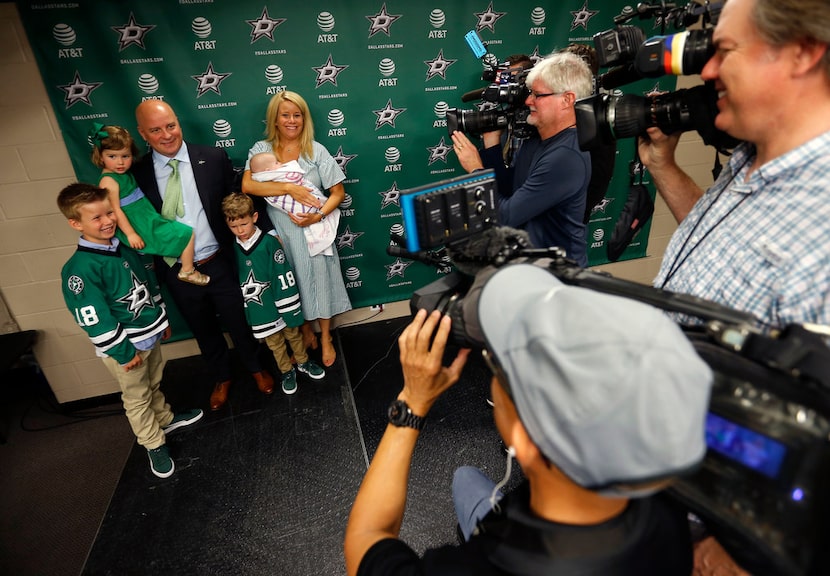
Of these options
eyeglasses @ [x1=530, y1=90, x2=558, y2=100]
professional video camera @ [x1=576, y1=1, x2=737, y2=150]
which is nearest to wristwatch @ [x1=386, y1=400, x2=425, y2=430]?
professional video camera @ [x1=576, y1=1, x2=737, y2=150]

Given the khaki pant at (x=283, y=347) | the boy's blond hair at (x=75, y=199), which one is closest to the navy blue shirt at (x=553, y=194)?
the khaki pant at (x=283, y=347)

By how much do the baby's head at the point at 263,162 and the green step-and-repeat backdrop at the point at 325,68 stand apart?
305 mm

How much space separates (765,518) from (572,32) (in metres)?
3.17

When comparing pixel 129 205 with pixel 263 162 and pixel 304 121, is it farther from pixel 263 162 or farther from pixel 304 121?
pixel 304 121

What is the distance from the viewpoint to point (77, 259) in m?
1.81

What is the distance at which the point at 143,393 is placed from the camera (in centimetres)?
206

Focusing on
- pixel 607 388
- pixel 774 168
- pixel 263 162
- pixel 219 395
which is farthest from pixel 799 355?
pixel 219 395

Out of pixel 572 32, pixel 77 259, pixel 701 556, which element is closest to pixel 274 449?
pixel 77 259

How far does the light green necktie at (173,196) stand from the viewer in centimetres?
218

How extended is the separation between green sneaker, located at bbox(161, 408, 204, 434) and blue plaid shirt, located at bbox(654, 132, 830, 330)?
251 centimetres

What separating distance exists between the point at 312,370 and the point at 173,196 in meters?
1.31

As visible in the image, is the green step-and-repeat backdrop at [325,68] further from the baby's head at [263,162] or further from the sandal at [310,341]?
the sandal at [310,341]

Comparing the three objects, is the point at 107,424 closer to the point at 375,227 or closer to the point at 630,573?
the point at 375,227

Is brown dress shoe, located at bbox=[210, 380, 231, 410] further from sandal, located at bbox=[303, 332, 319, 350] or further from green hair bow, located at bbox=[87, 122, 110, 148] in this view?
green hair bow, located at bbox=[87, 122, 110, 148]
